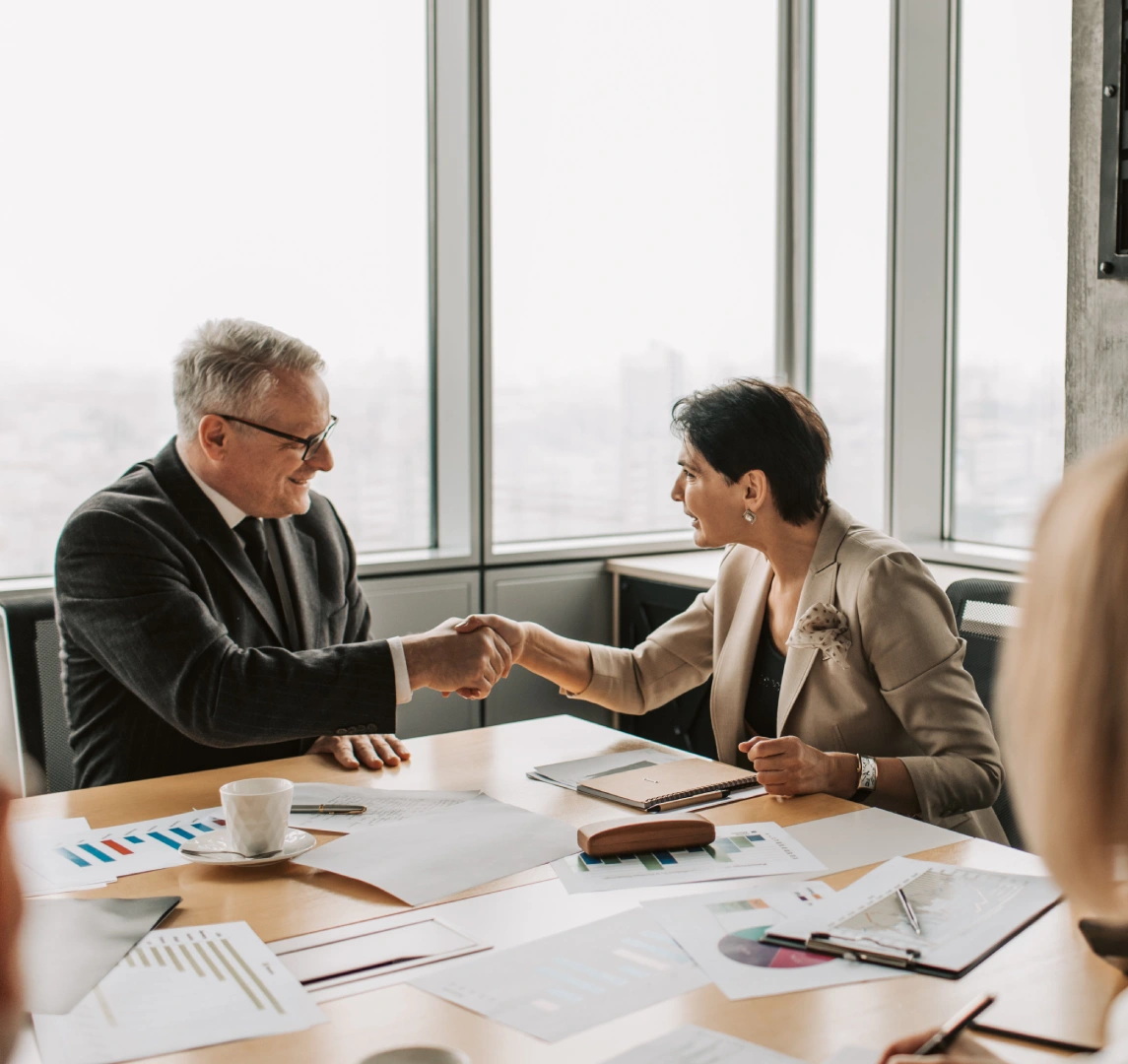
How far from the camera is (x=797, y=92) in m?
4.17

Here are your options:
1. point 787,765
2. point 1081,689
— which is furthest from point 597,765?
point 1081,689

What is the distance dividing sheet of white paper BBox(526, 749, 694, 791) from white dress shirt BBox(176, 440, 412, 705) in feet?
0.94

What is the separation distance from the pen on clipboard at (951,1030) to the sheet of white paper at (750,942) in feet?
0.38

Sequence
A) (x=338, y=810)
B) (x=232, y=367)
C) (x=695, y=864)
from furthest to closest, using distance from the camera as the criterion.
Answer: (x=232, y=367)
(x=338, y=810)
(x=695, y=864)

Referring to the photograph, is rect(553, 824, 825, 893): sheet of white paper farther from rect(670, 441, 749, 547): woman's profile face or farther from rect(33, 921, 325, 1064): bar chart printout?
rect(670, 441, 749, 547): woman's profile face

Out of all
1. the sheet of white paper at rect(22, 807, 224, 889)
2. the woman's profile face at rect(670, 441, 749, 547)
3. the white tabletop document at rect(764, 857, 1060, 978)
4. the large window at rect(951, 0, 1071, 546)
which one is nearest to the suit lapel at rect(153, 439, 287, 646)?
the sheet of white paper at rect(22, 807, 224, 889)

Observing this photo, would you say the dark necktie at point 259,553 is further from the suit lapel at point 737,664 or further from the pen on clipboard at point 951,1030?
the pen on clipboard at point 951,1030

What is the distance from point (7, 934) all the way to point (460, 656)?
1.74 metres

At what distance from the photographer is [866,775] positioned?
5.94 ft

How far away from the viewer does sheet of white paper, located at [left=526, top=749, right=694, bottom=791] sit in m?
1.84

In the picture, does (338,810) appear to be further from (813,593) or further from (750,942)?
(813,593)

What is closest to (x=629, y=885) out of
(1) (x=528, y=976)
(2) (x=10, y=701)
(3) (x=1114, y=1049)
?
(1) (x=528, y=976)

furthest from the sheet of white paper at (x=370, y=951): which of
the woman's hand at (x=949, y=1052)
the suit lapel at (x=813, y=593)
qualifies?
the suit lapel at (x=813, y=593)

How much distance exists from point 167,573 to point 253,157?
1.67m
